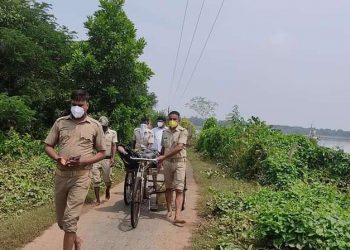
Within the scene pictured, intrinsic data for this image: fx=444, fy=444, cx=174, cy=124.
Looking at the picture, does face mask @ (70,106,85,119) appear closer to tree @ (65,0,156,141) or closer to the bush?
the bush

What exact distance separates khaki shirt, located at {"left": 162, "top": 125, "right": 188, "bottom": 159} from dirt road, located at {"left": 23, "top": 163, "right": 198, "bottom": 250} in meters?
1.30

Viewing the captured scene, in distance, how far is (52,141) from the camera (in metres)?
5.44

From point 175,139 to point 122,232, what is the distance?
1.97 meters

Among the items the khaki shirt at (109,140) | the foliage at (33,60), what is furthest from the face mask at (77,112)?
the foliage at (33,60)

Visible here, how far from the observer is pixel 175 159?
8.34m

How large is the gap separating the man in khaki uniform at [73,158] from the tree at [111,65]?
1095 cm

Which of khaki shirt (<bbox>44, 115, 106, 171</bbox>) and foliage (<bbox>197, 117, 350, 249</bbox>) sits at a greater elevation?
khaki shirt (<bbox>44, 115, 106, 171</bbox>)

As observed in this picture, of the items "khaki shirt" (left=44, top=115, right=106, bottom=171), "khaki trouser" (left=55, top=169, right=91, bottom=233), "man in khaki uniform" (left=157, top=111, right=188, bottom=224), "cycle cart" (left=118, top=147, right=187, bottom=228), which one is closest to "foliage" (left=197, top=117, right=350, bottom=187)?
A: "cycle cart" (left=118, top=147, right=187, bottom=228)

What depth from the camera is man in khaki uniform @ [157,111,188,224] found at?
26.6 ft

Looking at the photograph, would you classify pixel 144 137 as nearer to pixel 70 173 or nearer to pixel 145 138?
pixel 145 138

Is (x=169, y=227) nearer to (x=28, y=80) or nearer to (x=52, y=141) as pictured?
(x=52, y=141)

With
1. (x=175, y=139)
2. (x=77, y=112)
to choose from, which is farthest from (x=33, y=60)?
(x=77, y=112)

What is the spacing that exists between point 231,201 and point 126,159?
2244 mm

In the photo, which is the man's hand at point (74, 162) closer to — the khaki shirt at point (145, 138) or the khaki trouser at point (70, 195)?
the khaki trouser at point (70, 195)
